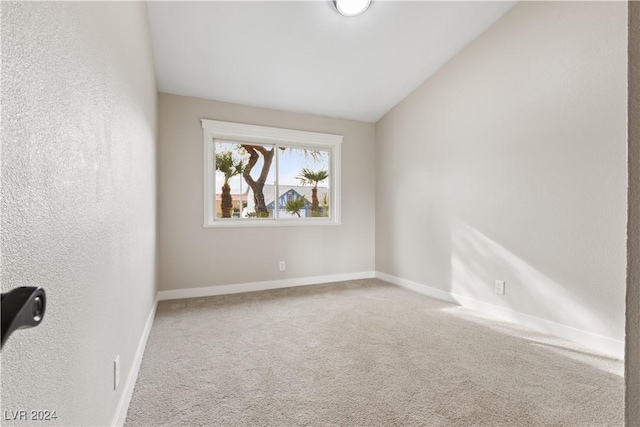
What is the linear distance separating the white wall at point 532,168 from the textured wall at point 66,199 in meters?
2.90

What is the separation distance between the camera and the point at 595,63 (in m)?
2.16

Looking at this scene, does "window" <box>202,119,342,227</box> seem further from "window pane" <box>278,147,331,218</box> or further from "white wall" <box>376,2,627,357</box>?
"white wall" <box>376,2,627,357</box>

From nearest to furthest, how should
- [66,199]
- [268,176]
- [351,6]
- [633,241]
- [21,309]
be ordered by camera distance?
[21,309] → [633,241] → [66,199] → [351,6] → [268,176]

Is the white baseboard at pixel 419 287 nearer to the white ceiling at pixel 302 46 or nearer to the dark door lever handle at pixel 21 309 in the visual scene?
the white ceiling at pixel 302 46

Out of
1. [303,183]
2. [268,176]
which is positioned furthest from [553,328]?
[268,176]

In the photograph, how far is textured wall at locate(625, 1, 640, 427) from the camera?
0.54 metres

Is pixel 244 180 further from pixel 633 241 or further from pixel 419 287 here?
pixel 633 241

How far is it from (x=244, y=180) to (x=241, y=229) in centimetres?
63

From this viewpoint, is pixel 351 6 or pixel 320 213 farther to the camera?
pixel 320 213

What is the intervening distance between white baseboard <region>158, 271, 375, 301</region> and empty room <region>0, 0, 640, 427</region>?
24 millimetres

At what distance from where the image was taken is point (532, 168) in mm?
2539

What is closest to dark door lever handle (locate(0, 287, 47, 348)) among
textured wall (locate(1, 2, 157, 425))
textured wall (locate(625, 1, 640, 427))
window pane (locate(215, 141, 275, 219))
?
textured wall (locate(1, 2, 157, 425))

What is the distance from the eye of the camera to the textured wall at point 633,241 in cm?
54

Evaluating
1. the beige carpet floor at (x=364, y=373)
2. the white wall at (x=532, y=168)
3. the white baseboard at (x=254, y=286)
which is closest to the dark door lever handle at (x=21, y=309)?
the beige carpet floor at (x=364, y=373)
